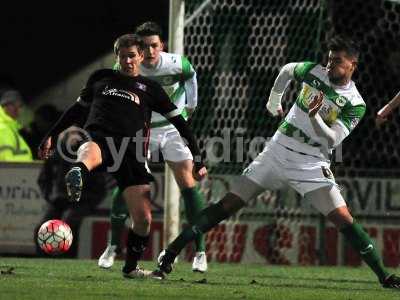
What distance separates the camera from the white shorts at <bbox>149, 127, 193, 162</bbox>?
11352mm

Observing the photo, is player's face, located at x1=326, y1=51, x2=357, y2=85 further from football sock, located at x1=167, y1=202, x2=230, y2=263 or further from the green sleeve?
football sock, located at x1=167, y1=202, x2=230, y2=263

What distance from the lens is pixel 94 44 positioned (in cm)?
1631

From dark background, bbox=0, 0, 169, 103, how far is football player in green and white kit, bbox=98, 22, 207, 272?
4719 millimetres

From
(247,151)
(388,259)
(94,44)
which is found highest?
(94,44)

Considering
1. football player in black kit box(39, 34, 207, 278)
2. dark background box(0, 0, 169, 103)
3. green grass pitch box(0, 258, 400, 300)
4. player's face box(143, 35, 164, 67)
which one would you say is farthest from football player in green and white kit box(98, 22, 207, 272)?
dark background box(0, 0, 169, 103)

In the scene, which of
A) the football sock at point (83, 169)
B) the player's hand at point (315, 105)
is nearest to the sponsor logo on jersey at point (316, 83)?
the player's hand at point (315, 105)

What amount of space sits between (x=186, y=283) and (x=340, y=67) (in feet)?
6.17

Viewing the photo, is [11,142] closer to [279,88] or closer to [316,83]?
[279,88]

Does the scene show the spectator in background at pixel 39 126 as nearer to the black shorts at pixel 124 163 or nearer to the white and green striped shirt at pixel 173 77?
the white and green striped shirt at pixel 173 77

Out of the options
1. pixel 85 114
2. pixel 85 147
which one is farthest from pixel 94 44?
pixel 85 147

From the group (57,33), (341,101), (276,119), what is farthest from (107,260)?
(57,33)

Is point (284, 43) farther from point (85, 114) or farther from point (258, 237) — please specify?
point (85, 114)

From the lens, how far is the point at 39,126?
15594 millimetres

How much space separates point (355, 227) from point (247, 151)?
172 inches
